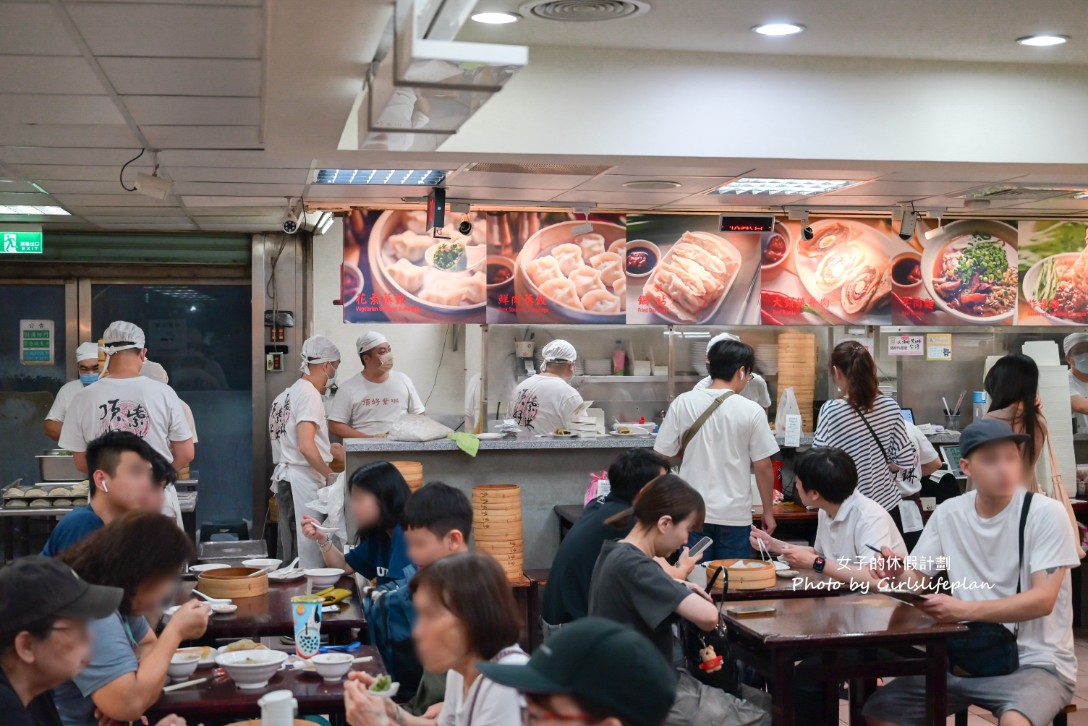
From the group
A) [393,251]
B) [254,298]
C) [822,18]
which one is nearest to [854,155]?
[822,18]

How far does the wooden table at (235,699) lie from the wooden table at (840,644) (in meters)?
1.46

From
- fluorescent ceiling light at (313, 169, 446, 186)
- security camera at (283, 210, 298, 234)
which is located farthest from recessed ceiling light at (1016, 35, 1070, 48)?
security camera at (283, 210, 298, 234)

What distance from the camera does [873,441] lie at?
5988 mm

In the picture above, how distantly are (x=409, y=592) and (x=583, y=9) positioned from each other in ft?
7.67

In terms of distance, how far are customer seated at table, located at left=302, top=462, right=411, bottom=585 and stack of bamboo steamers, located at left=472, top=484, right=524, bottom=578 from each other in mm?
1720

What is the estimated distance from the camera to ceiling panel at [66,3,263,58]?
3289 millimetres

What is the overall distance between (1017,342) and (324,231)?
5743mm

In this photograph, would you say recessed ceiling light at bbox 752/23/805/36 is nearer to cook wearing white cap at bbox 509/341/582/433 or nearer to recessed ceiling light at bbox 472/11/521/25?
recessed ceiling light at bbox 472/11/521/25

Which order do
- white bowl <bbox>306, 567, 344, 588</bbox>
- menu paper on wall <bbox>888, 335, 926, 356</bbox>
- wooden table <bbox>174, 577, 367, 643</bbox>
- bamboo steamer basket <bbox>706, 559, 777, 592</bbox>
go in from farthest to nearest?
menu paper on wall <bbox>888, 335, 926, 356</bbox> → white bowl <bbox>306, 567, 344, 588</bbox> → bamboo steamer basket <bbox>706, 559, 777, 592</bbox> → wooden table <bbox>174, 577, 367, 643</bbox>

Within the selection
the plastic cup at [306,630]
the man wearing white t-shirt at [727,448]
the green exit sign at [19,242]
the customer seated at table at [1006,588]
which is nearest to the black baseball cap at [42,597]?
the plastic cup at [306,630]

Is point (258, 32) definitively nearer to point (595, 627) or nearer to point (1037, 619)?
point (595, 627)

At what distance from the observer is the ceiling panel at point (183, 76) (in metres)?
3.89

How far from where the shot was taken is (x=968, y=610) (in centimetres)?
385

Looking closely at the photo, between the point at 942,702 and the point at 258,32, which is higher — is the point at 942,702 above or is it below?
below
